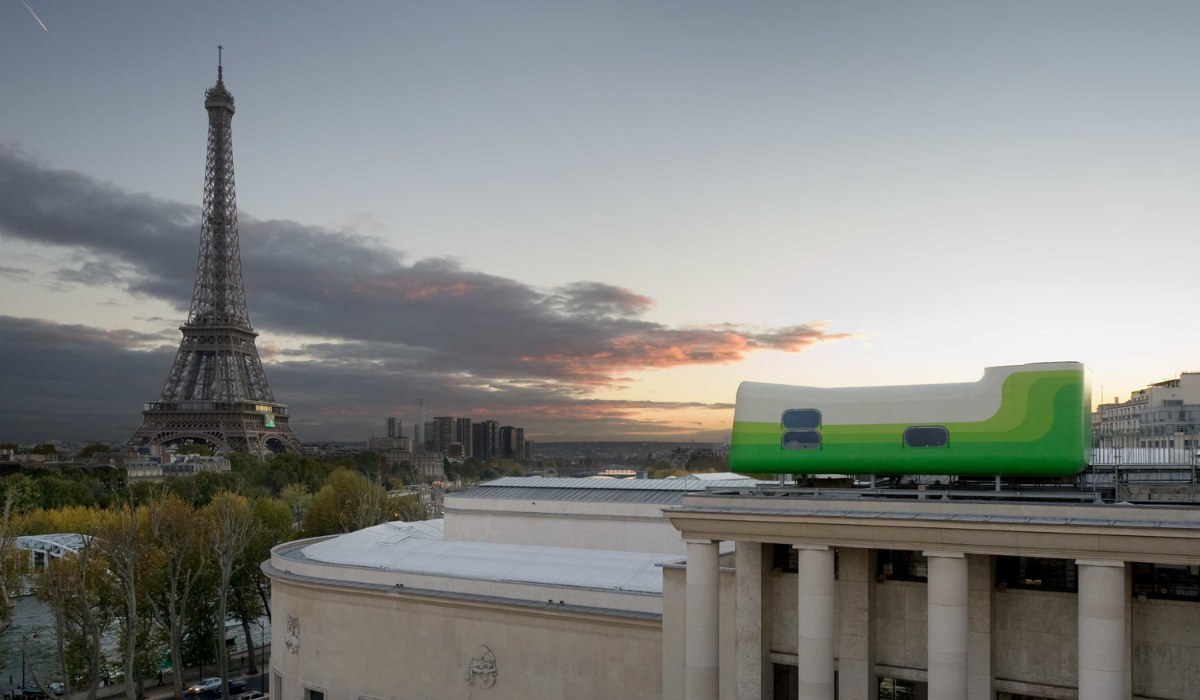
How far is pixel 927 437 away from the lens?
26.9 meters

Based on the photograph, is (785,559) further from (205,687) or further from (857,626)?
(205,687)

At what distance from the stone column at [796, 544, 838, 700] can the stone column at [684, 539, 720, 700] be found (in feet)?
9.92

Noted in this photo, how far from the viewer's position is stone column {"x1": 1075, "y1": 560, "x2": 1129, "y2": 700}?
22.0 metres

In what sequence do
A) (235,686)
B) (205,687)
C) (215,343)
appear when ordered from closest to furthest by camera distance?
(205,687) < (235,686) < (215,343)

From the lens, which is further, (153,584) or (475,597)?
(153,584)

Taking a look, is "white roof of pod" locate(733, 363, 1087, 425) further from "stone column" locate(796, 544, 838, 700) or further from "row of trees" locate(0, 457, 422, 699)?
"row of trees" locate(0, 457, 422, 699)

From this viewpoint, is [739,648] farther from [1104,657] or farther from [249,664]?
[249,664]

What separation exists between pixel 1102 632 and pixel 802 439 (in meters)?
9.86

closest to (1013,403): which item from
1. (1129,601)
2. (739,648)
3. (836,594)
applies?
(1129,601)

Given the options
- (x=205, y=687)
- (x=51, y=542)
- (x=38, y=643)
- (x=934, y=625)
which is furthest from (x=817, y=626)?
(x=51, y=542)

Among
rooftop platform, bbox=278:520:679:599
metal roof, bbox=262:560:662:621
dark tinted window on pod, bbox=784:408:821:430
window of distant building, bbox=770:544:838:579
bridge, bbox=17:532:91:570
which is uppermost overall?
dark tinted window on pod, bbox=784:408:821:430

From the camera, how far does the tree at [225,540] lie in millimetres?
65438

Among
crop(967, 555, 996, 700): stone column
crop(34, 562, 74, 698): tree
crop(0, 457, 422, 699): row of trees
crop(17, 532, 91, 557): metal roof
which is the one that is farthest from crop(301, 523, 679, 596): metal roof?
crop(17, 532, 91, 557): metal roof

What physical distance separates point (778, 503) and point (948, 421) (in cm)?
576
